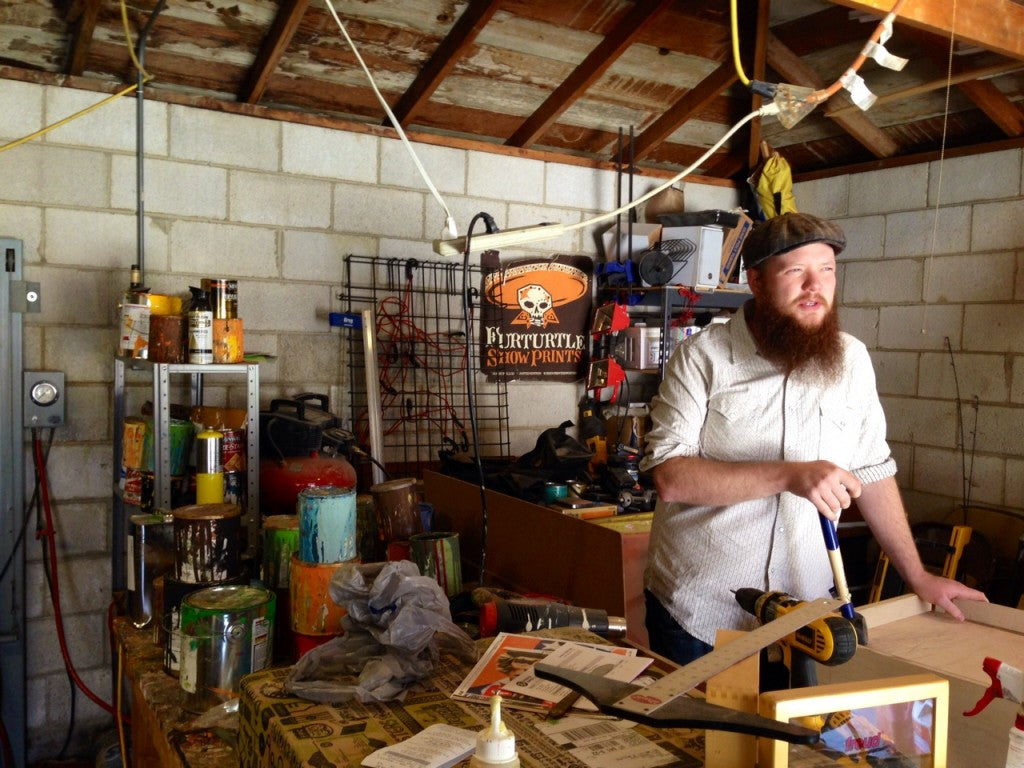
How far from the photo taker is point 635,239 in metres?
3.75

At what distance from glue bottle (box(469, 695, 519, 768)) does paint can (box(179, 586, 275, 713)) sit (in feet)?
2.54

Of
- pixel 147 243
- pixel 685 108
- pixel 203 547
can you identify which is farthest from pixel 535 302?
pixel 203 547

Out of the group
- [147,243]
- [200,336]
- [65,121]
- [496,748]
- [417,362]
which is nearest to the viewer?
[496,748]

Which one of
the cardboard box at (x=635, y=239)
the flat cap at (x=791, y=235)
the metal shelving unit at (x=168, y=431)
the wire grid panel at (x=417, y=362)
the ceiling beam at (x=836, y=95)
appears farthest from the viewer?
the cardboard box at (x=635, y=239)

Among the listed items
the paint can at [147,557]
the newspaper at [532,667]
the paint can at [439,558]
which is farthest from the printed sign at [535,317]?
the newspaper at [532,667]

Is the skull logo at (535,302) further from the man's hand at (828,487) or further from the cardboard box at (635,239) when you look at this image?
the man's hand at (828,487)

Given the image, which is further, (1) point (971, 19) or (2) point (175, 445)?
(1) point (971, 19)

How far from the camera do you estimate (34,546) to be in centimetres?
282

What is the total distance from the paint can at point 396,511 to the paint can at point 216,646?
0.49 meters

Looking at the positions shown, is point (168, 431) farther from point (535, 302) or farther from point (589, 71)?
point (589, 71)

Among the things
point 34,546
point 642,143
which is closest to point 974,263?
point 642,143

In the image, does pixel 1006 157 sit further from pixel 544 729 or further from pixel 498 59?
pixel 544 729

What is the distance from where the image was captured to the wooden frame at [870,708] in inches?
29.7

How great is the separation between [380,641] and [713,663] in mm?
540
